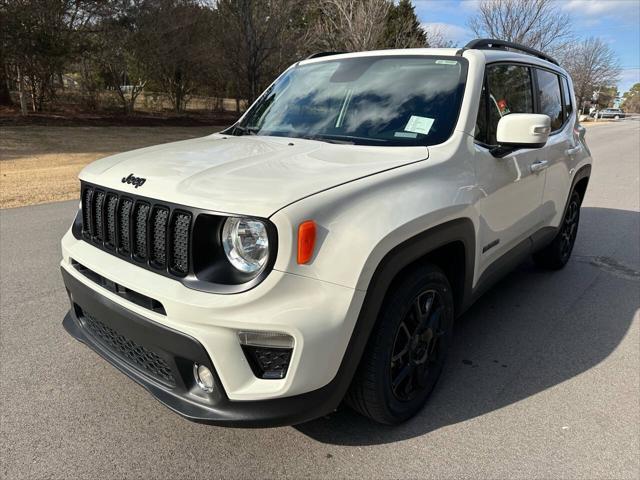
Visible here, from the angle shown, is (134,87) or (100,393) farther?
(134,87)

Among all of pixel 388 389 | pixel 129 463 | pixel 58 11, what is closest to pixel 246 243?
pixel 388 389

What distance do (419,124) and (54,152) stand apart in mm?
14311

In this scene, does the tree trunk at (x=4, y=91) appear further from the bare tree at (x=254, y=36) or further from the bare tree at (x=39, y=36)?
the bare tree at (x=254, y=36)

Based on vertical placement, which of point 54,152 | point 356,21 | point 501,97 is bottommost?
point 54,152

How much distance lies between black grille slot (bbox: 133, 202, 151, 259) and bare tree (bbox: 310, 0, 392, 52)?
19513 millimetres

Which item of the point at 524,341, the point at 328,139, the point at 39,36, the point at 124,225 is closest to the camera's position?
the point at 124,225

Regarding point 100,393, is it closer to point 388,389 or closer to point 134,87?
point 388,389

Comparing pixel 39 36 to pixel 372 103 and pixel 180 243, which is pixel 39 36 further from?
pixel 180 243

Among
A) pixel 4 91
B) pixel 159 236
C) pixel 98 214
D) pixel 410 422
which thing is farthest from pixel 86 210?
pixel 4 91

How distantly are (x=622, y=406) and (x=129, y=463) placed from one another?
104 inches

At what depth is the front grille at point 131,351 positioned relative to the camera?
2270mm

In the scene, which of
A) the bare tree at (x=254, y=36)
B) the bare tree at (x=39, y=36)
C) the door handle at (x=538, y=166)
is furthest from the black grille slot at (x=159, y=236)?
the bare tree at (x=39, y=36)

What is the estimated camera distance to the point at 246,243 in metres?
2.04

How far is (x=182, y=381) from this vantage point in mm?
2191
